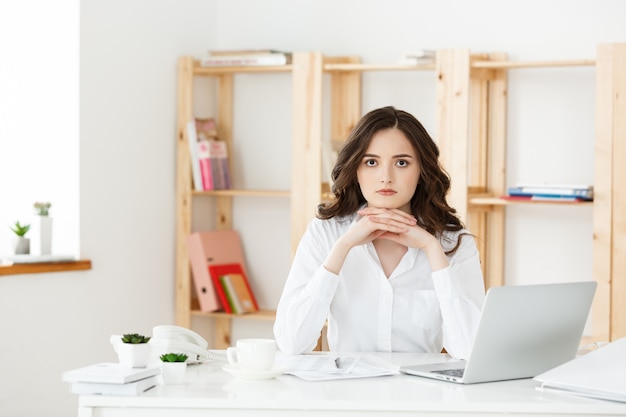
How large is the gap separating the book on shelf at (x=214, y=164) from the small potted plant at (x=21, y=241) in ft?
3.12

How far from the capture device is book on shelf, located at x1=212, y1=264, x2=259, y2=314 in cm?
456

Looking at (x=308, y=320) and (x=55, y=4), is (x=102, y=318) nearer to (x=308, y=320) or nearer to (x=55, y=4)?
(x=55, y=4)

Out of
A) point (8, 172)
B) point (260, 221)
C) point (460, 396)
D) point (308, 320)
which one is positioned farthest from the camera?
point (260, 221)

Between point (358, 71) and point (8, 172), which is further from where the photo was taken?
point (358, 71)

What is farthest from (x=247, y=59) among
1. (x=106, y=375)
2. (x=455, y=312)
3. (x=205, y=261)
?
(x=106, y=375)

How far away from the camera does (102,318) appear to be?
412 cm

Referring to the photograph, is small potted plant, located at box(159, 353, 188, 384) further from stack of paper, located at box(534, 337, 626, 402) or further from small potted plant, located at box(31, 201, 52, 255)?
small potted plant, located at box(31, 201, 52, 255)

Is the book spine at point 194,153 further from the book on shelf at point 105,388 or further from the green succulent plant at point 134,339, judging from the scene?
the book on shelf at point 105,388

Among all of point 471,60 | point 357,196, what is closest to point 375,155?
point 357,196

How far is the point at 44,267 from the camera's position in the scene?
3.77 metres

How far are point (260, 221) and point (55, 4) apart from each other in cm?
142

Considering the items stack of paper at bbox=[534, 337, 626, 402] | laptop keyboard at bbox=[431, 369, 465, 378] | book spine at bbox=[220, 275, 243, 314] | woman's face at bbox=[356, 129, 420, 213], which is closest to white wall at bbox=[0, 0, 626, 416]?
book spine at bbox=[220, 275, 243, 314]

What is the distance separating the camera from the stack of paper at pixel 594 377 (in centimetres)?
181

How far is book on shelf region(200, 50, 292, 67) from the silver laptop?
8.24ft
